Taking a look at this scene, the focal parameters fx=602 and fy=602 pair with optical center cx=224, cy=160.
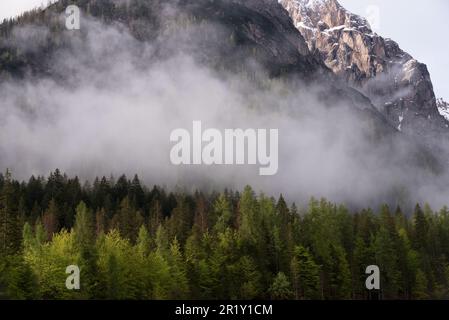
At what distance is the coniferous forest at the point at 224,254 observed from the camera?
3415 inches

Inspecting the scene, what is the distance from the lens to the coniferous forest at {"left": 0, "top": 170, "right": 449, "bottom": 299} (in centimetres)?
8675

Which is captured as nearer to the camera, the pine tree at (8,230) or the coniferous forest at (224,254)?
the coniferous forest at (224,254)

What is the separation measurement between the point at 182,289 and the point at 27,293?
2499cm

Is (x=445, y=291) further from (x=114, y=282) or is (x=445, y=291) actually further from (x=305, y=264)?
(x=114, y=282)

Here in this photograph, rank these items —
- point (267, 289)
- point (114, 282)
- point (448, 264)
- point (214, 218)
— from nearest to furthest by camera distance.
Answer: point (114, 282), point (267, 289), point (448, 264), point (214, 218)

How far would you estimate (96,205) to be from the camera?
175m

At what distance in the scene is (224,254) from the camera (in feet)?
360

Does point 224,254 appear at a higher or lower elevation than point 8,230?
lower

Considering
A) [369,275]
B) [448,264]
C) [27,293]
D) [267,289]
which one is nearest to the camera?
[27,293]

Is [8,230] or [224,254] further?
[224,254]

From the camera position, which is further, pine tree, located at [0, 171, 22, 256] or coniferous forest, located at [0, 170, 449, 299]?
pine tree, located at [0, 171, 22, 256]
